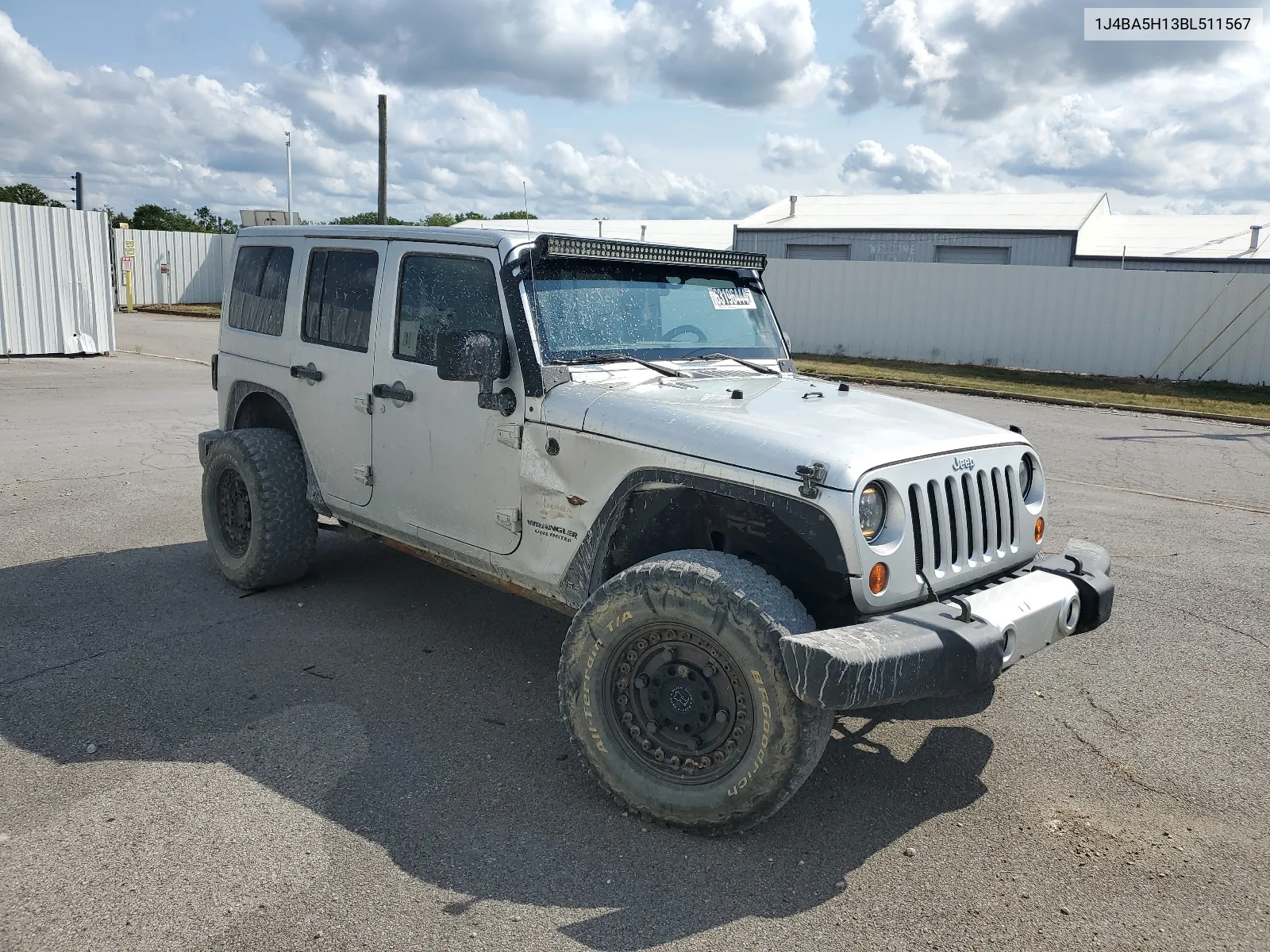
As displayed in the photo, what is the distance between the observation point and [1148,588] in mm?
6406

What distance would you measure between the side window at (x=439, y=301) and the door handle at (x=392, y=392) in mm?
145

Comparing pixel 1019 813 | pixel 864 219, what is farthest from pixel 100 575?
pixel 864 219

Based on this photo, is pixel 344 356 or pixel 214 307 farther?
pixel 214 307

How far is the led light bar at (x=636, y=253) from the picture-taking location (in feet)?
14.3

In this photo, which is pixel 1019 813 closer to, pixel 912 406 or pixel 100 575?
pixel 912 406

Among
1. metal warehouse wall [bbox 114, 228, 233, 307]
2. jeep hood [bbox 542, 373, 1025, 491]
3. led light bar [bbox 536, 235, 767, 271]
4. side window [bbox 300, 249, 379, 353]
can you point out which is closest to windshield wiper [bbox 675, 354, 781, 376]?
jeep hood [bbox 542, 373, 1025, 491]

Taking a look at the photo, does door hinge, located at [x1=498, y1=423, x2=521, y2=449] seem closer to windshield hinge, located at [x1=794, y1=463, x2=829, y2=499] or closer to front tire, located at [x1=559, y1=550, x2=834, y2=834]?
front tire, located at [x1=559, y1=550, x2=834, y2=834]

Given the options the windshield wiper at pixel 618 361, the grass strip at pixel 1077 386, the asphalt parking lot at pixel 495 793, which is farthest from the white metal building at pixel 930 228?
the windshield wiper at pixel 618 361

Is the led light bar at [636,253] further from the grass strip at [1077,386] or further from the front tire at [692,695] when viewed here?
the grass strip at [1077,386]

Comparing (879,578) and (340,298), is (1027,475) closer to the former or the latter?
(879,578)

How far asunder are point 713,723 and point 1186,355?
1975 cm

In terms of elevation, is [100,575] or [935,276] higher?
[935,276]

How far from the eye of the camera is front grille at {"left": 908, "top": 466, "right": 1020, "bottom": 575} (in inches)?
140

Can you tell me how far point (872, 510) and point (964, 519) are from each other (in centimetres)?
51
